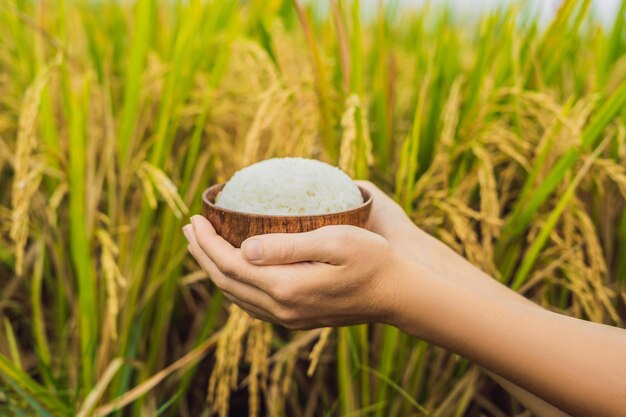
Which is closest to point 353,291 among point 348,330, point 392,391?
point 348,330

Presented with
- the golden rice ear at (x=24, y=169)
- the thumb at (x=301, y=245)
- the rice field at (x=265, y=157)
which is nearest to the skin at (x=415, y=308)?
the thumb at (x=301, y=245)

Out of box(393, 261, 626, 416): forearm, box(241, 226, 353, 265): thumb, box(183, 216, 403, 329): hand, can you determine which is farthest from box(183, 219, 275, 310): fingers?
box(393, 261, 626, 416): forearm

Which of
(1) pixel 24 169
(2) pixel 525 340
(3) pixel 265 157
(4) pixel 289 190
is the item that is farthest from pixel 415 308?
(1) pixel 24 169

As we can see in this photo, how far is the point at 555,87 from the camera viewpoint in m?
2.01

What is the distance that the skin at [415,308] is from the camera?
91cm

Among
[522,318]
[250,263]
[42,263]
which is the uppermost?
[250,263]

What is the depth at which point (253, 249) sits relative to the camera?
2.97ft

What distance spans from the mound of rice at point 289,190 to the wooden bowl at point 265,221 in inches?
1.1

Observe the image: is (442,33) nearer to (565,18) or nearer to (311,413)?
(565,18)

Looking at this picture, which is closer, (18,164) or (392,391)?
(18,164)

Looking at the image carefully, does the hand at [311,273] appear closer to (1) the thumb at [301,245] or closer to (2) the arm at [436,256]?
(1) the thumb at [301,245]

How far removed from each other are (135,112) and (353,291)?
913mm

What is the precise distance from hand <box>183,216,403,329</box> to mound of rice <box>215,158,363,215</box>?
0.08 m

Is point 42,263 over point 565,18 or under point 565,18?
under
